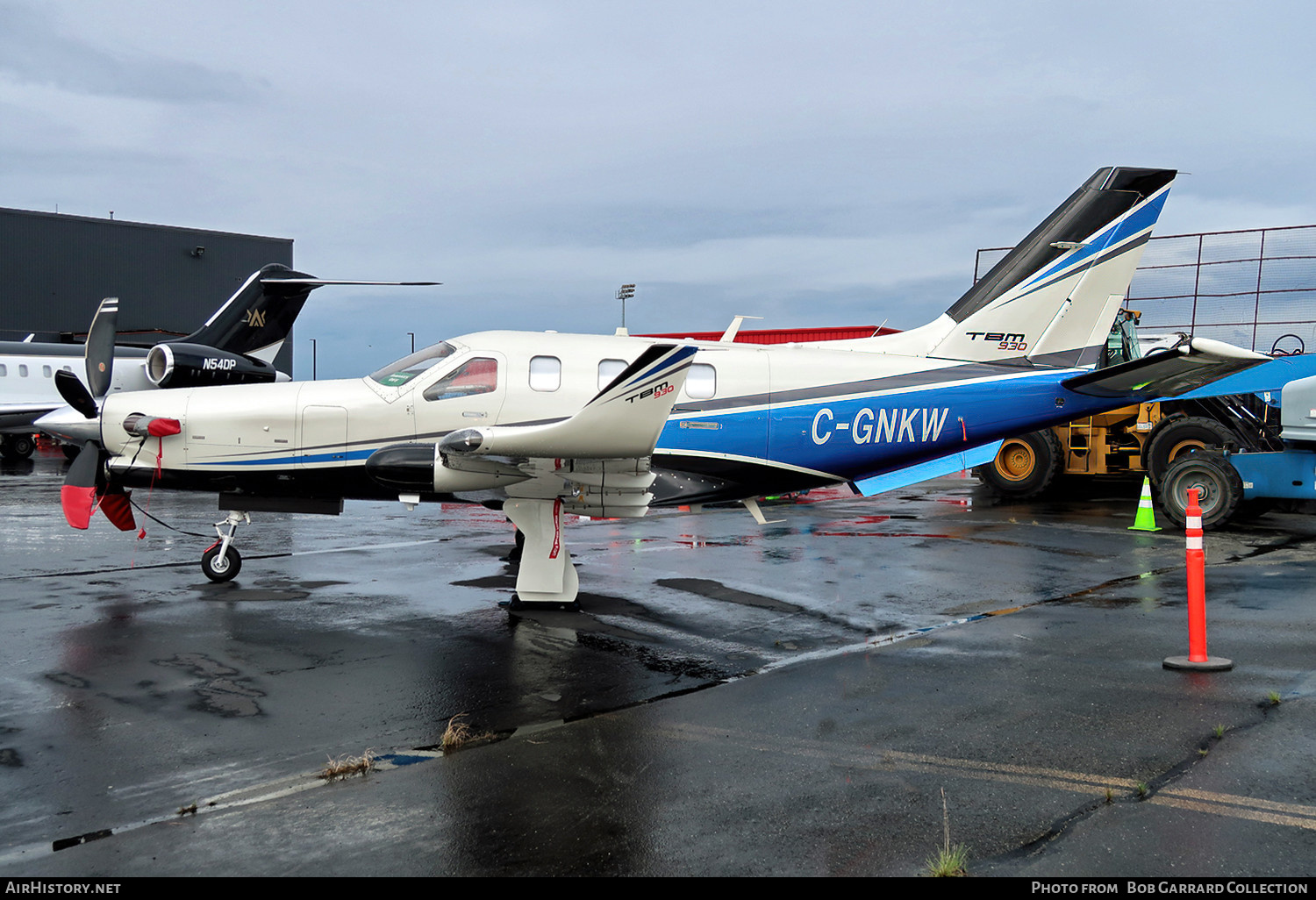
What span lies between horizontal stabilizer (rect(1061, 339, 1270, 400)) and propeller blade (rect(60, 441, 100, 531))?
10.3m

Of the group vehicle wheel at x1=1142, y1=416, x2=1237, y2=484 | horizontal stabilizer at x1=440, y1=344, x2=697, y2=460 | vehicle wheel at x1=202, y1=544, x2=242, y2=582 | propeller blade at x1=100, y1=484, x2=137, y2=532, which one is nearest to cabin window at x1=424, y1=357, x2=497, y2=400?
horizontal stabilizer at x1=440, y1=344, x2=697, y2=460

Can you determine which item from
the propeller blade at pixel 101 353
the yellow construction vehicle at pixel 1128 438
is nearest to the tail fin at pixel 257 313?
the propeller blade at pixel 101 353

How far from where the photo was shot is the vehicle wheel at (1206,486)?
14.4 metres

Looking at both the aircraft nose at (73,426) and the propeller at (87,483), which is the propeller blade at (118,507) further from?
the aircraft nose at (73,426)

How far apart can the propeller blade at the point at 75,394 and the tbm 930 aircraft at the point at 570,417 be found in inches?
1.4

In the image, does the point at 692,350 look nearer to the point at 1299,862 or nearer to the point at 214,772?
the point at 214,772

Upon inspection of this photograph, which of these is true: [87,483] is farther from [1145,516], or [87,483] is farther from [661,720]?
[1145,516]

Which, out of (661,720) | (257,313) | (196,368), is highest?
(257,313)

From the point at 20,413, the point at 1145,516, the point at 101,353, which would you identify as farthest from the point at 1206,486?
the point at 20,413

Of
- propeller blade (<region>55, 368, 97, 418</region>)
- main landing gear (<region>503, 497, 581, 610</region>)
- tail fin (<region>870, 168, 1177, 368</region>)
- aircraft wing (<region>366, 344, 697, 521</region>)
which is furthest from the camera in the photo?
tail fin (<region>870, 168, 1177, 368</region>)

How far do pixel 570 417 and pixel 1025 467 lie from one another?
44.7 feet

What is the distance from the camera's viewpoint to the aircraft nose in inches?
377

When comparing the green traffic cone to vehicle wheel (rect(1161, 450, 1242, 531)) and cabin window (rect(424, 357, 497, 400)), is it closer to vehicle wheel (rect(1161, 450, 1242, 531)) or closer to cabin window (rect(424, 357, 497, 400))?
vehicle wheel (rect(1161, 450, 1242, 531))

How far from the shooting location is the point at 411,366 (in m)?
9.57
